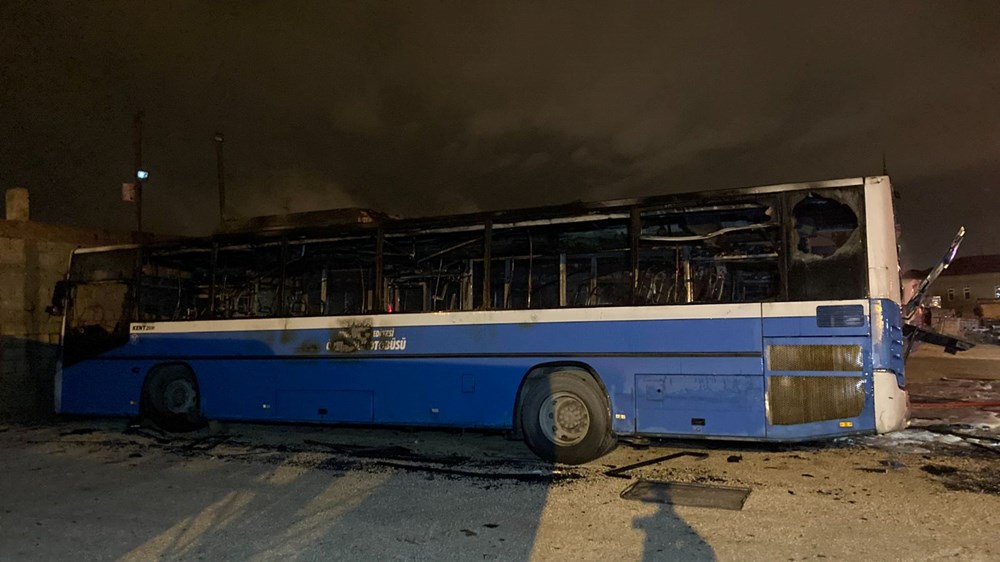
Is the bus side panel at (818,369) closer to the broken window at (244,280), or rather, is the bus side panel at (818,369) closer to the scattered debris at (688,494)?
the scattered debris at (688,494)

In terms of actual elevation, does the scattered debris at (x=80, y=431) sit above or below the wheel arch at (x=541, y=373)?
below

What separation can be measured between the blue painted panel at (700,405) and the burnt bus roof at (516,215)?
6.29ft

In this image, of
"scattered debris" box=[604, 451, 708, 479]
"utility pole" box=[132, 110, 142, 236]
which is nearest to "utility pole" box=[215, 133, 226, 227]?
"utility pole" box=[132, 110, 142, 236]

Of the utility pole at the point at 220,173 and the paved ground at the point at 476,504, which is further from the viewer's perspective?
the utility pole at the point at 220,173

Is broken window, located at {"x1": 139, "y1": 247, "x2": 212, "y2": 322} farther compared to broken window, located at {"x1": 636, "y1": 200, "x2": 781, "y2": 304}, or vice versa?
broken window, located at {"x1": 139, "y1": 247, "x2": 212, "y2": 322}

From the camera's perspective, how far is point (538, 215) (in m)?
8.02

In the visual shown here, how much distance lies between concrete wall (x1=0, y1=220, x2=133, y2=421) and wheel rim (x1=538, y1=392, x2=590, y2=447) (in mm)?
10409

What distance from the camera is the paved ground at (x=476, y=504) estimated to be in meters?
4.80

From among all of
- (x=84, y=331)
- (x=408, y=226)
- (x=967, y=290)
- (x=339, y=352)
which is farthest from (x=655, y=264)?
(x=967, y=290)

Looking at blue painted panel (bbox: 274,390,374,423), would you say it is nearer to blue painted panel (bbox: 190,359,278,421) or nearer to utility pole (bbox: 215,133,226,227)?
blue painted panel (bbox: 190,359,278,421)

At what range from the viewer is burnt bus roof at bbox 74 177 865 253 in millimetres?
7027

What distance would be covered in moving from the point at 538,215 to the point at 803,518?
427 centimetres

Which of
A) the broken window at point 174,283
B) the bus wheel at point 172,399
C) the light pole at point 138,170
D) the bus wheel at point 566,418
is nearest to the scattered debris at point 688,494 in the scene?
the bus wheel at point 566,418

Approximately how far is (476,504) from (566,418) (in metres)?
1.88
